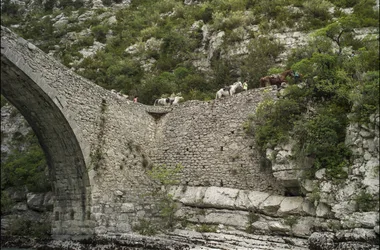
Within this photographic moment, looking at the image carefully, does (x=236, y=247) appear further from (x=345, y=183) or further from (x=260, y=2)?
(x=260, y=2)

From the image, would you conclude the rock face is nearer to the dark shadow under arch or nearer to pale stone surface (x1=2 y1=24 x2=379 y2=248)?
pale stone surface (x1=2 y1=24 x2=379 y2=248)

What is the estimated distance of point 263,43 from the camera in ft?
63.2

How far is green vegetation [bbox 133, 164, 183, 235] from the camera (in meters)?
13.0

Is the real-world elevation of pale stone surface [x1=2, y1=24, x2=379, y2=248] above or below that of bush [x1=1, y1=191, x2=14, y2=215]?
above

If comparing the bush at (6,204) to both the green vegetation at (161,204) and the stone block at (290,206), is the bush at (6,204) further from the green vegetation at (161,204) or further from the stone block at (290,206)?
the stone block at (290,206)

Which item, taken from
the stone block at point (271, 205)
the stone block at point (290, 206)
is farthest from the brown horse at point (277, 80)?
the stone block at point (290, 206)

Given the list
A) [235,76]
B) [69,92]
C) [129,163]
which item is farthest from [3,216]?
[235,76]

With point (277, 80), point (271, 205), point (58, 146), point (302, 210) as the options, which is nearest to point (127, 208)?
point (58, 146)

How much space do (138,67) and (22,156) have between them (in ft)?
31.4

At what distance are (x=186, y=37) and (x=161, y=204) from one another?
14687 mm

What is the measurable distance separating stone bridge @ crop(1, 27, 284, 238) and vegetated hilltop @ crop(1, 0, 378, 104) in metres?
3.74

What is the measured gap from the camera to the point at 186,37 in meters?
24.8

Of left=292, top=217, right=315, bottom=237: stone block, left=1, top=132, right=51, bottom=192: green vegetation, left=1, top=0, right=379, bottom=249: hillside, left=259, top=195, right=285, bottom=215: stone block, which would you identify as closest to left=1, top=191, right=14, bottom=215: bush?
left=1, top=0, right=379, bottom=249: hillside

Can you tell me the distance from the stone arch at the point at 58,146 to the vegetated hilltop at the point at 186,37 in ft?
25.5
